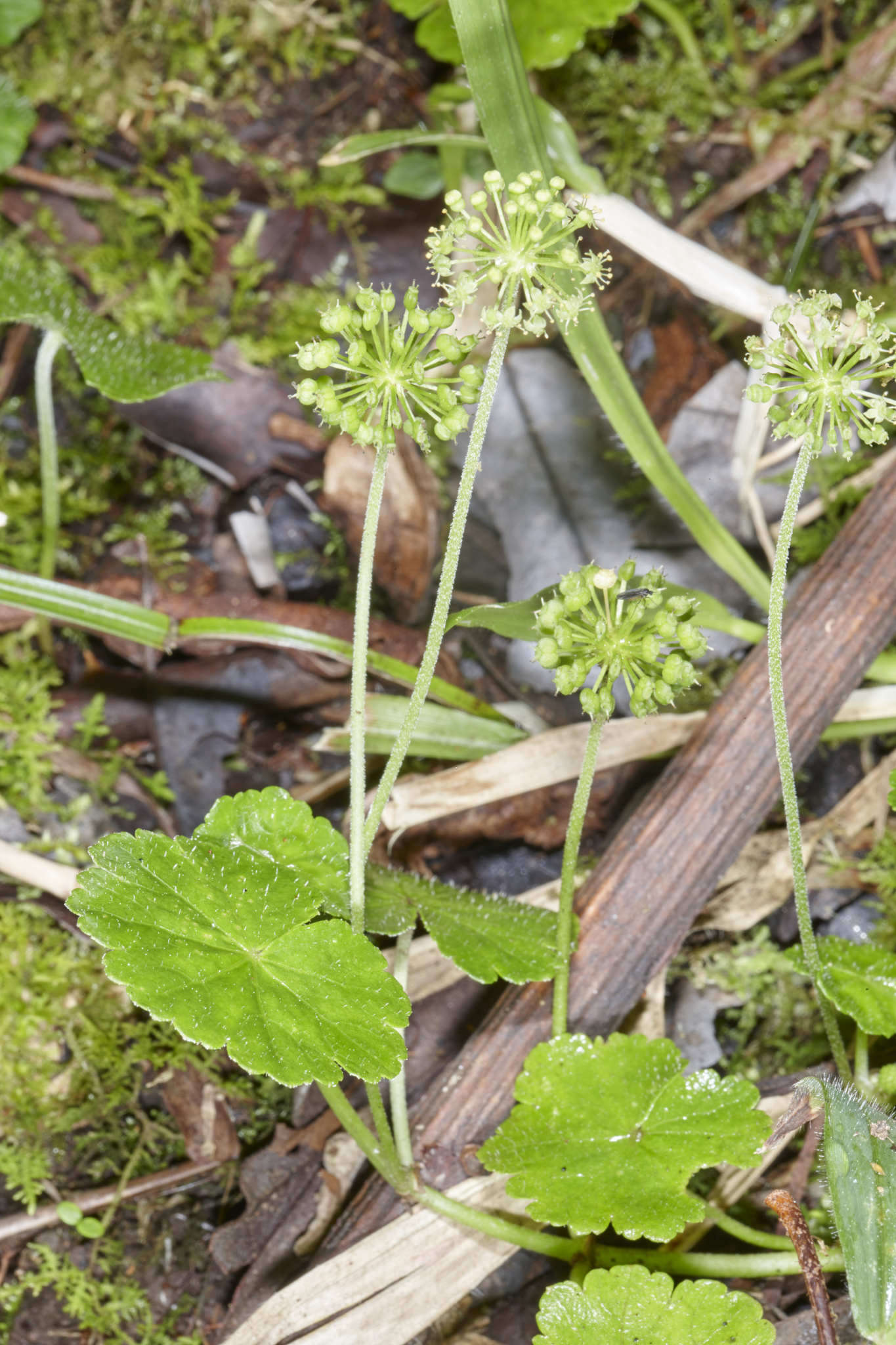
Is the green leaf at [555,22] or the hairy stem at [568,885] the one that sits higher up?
the green leaf at [555,22]

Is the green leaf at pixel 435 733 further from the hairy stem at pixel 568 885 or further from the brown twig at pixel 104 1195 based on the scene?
the brown twig at pixel 104 1195

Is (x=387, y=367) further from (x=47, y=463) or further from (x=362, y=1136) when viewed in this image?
(x=47, y=463)

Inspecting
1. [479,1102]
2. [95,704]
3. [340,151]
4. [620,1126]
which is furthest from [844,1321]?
[340,151]

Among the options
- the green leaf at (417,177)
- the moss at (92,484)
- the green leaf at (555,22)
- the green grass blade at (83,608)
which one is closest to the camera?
the green grass blade at (83,608)

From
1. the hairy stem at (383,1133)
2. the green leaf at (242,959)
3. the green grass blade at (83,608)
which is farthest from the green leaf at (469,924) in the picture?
the green grass blade at (83,608)

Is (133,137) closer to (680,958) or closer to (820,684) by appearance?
(820,684)

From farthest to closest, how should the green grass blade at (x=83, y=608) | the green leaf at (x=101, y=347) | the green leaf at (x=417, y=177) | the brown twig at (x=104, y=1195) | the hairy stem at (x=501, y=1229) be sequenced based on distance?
the green leaf at (x=417, y=177), the green leaf at (x=101, y=347), the green grass blade at (x=83, y=608), the brown twig at (x=104, y=1195), the hairy stem at (x=501, y=1229)

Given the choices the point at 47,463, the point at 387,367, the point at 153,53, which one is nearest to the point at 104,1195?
the point at 47,463

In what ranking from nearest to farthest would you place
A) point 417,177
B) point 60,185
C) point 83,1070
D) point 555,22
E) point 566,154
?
point 83,1070
point 566,154
point 555,22
point 417,177
point 60,185
